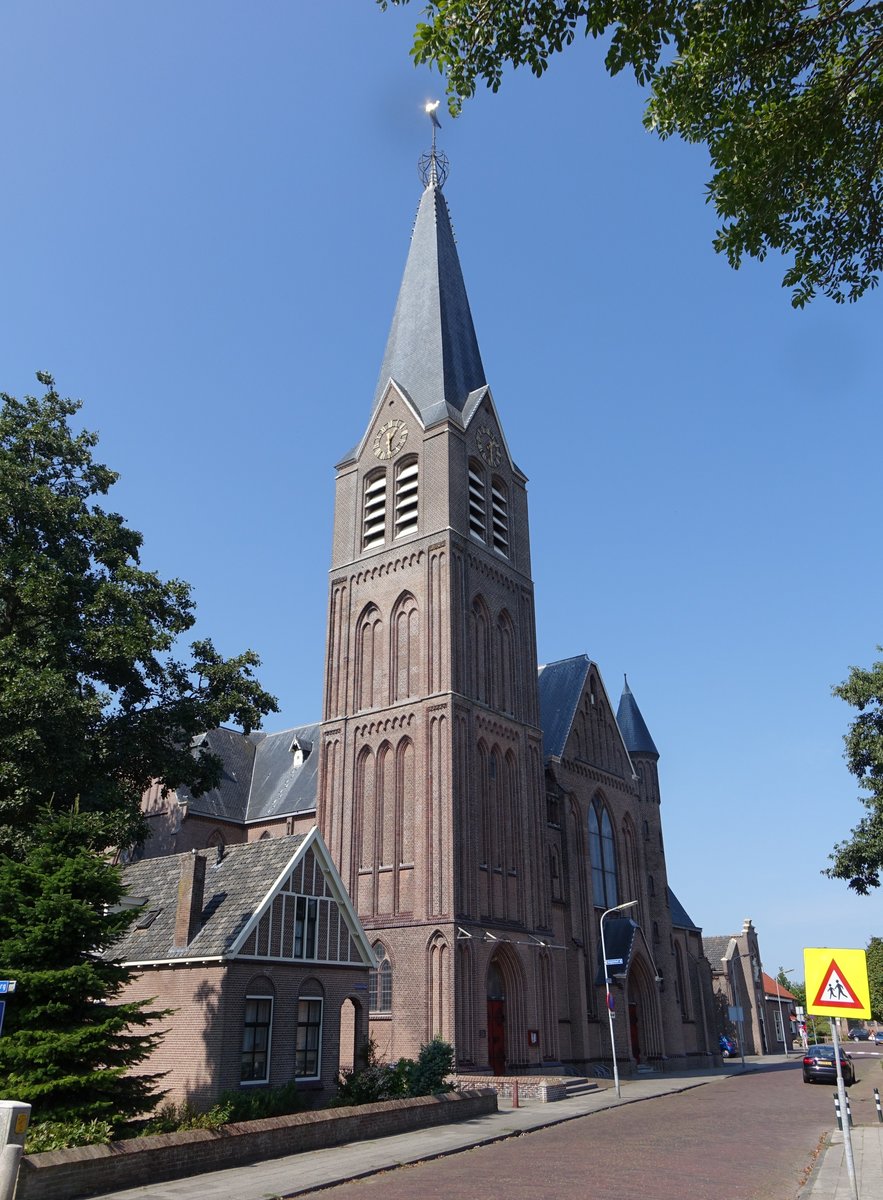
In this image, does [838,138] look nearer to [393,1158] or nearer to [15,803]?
[393,1158]

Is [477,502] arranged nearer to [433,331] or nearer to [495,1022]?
[433,331]

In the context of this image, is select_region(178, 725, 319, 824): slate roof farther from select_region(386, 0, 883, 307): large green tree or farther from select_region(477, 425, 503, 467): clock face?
select_region(386, 0, 883, 307): large green tree

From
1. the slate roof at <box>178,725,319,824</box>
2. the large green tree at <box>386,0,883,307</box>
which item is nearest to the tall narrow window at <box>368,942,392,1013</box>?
the slate roof at <box>178,725,319,824</box>

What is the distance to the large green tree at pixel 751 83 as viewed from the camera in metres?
8.75

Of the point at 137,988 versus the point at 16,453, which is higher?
the point at 16,453

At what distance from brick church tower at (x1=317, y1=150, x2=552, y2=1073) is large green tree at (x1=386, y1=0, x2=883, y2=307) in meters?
25.7

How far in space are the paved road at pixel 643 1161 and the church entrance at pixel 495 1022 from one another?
7.26 m

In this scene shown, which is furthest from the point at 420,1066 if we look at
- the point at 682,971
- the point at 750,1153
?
the point at 682,971

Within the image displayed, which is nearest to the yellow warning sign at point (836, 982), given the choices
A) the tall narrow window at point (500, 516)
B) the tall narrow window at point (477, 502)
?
the tall narrow window at point (477, 502)

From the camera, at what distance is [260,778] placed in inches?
1901

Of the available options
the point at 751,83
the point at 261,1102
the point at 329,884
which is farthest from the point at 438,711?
the point at 751,83

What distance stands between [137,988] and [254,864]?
395cm

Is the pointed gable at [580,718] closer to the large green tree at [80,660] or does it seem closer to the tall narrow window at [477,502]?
the tall narrow window at [477,502]

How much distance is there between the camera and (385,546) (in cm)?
3903
